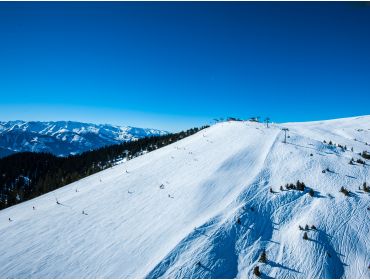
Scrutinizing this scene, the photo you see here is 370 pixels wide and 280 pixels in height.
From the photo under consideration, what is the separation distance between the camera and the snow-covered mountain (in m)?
11.1

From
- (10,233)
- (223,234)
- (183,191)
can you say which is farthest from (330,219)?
Answer: (10,233)

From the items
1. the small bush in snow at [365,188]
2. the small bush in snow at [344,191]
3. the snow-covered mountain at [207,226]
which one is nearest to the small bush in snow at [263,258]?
the snow-covered mountain at [207,226]

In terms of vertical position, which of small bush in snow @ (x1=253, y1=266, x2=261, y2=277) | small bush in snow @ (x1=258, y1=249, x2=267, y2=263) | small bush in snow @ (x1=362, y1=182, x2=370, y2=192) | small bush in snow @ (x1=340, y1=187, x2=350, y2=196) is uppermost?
small bush in snow @ (x1=362, y1=182, x2=370, y2=192)

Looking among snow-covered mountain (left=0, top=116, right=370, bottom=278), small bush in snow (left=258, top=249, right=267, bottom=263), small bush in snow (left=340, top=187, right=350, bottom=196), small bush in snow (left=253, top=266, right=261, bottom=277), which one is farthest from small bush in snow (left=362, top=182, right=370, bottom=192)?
small bush in snow (left=253, top=266, right=261, bottom=277)

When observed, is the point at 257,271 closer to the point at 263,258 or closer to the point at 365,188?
the point at 263,258

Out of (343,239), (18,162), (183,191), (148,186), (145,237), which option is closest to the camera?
(343,239)

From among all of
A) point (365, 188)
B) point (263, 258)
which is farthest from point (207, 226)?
point (365, 188)

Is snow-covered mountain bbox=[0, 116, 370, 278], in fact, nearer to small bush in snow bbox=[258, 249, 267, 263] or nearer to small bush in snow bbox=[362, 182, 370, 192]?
small bush in snow bbox=[258, 249, 267, 263]

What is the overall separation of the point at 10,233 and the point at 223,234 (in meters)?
12.3

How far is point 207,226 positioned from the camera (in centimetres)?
1352

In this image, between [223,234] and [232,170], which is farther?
[232,170]

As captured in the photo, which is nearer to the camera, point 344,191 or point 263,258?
point 263,258

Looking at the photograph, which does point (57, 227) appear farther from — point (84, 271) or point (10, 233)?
point (84, 271)

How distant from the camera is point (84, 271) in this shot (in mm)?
11016
